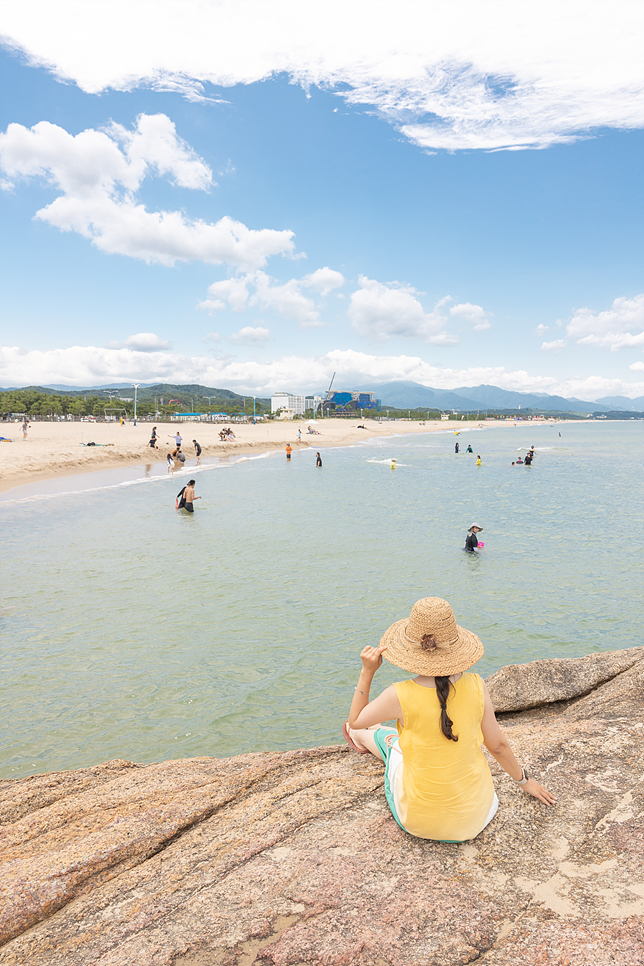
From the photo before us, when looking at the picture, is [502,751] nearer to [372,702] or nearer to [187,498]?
[372,702]

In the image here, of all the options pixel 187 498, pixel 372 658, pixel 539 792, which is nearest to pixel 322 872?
pixel 372 658

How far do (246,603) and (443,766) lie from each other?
10.0 m

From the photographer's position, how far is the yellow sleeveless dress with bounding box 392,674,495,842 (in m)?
3.07

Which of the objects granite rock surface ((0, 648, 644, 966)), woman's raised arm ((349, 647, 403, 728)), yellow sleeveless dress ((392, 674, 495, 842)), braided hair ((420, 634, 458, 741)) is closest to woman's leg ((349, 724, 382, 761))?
granite rock surface ((0, 648, 644, 966))

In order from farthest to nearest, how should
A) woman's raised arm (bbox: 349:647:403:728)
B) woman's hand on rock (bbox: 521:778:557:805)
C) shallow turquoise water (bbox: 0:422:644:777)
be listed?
shallow turquoise water (bbox: 0:422:644:777) → woman's hand on rock (bbox: 521:778:557:805) → woman's raised arm (bbox: 349:647:403:728)

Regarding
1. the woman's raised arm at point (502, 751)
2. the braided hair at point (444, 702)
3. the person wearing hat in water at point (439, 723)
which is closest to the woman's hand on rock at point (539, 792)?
the woman's raised arm at point (502, 751)

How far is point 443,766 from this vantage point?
3121mm

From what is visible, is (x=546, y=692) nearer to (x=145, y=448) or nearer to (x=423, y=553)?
(x=423, y=553)

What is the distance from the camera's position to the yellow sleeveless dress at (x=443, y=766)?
3068 mm

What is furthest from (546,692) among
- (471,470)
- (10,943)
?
(471,470)

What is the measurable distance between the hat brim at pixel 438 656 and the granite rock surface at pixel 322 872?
1.21 meters

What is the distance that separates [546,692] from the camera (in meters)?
6.50

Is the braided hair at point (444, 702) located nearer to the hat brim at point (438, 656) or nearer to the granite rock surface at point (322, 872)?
Result: the hat brim at point (438, 656)

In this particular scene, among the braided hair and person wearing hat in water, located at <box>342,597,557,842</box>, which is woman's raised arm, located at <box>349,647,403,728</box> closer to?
person wearing hat in water, located at <box>342,597,557,842</box>
